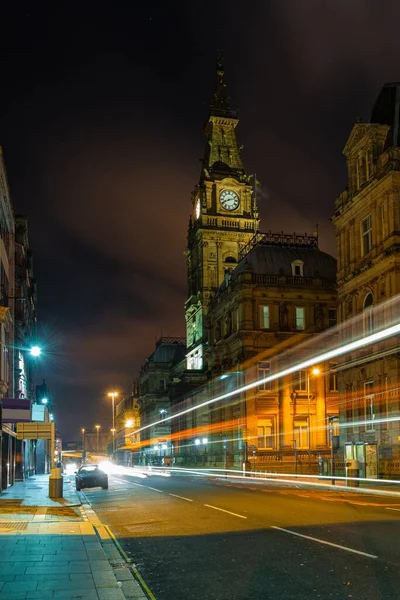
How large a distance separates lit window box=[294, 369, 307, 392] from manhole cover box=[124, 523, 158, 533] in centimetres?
4933

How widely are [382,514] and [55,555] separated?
984 cm

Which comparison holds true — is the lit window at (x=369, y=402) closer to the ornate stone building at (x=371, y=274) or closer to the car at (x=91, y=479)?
the ornate stone building at (x=371, y=274)

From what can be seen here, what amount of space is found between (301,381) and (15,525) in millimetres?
51525

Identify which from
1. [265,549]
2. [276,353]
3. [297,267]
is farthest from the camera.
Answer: [297,267]

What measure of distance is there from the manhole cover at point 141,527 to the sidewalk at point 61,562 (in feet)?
2.38

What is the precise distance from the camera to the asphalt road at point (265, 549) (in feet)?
31.6

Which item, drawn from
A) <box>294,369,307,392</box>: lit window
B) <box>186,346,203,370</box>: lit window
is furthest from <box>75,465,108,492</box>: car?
<box>186,346,203,370</box>: lit window

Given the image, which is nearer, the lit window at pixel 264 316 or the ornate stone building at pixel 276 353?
the ornate stone building at pixel 276 353

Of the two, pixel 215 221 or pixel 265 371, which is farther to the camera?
pixel 215 221

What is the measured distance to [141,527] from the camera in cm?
1756

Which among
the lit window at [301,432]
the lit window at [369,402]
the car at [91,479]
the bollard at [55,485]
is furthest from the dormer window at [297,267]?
the bollard at [55,485]

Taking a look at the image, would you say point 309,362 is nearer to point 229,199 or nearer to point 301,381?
point 301,381

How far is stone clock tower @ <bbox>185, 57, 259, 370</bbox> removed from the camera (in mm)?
90938

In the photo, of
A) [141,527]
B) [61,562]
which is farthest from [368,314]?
[61,562]
